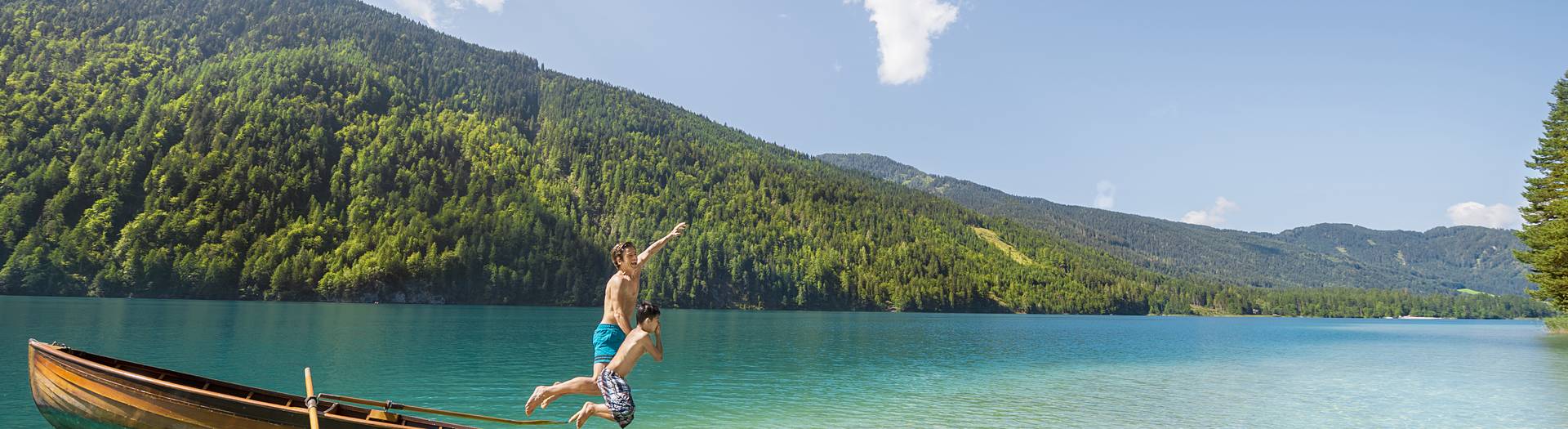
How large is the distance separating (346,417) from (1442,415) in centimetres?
3582

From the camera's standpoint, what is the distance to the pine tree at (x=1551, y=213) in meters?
51.4

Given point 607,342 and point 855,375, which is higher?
point 607,342

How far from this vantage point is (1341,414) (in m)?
28.6

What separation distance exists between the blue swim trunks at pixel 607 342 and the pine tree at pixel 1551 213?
64.4 meters

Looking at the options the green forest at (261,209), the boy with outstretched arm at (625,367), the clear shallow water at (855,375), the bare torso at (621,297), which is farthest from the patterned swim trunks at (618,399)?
the green forest at (261,209)

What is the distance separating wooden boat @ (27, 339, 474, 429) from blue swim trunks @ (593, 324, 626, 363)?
3533 millimetres

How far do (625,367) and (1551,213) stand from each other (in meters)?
74.9

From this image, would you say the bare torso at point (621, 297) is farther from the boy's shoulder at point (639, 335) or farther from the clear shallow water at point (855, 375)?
the clear shallow water at point (855, 375)

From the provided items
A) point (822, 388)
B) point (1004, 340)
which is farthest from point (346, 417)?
point (1004, 340)

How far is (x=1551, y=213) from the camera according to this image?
57000 mm

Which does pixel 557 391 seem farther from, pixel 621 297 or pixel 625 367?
pixel 621 297

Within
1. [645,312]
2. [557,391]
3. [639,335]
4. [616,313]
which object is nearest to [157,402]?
[557,391]

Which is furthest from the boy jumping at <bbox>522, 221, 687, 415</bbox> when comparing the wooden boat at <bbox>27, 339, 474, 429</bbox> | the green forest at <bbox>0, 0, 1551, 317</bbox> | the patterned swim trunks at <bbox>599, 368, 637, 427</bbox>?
the green forest at <bbox>0, 0, 1551, 317</bbox>

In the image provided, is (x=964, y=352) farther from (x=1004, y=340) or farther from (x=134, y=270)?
(x=134, y=270)
